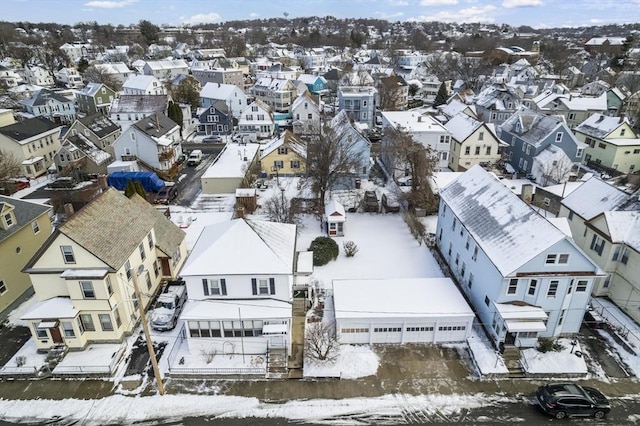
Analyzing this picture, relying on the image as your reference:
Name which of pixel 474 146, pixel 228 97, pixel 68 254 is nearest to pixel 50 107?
pixel 228 97

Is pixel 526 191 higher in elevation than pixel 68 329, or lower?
higher

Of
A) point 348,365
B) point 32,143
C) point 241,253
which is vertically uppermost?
point 241,253

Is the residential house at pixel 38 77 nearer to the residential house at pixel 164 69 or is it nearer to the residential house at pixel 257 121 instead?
the residential house at pixel 164 69

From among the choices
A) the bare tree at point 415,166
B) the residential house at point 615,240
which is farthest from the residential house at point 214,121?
the residential house at point 615,240

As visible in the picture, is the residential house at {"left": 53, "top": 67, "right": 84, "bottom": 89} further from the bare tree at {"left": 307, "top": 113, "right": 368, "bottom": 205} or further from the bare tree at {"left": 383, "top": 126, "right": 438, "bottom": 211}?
the bare tree at {"left": 383, "top": 126, "right": 438, "bottom": 211}

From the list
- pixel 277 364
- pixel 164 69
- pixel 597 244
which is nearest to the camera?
pixel 277 364

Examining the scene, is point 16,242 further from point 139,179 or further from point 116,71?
point 116,71
